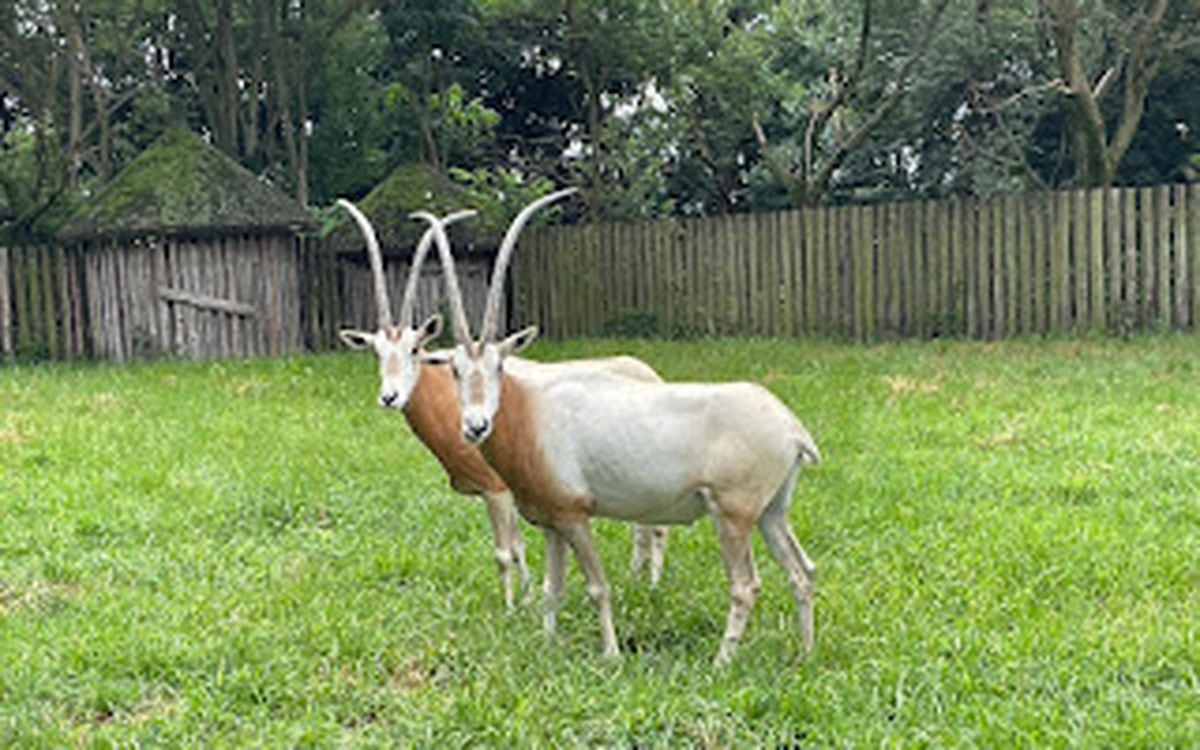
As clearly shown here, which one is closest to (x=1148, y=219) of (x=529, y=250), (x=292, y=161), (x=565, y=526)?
(x=529, y=250)

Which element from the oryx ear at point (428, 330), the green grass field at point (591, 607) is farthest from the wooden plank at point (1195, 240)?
the oryx ear at point (428, 330)

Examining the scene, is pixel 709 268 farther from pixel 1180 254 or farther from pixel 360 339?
pixel 360 339

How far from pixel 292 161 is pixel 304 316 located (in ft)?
16.8

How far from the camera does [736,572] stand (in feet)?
14.2

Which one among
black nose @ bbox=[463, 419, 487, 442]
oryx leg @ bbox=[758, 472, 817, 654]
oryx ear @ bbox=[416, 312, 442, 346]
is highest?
oryx ear @ bbox=[416, 312, 442, 346]

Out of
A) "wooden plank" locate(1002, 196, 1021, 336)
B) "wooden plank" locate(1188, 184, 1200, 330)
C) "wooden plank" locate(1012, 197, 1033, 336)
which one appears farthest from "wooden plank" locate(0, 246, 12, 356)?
"wooden plank" locate(1188, 184, 1200, 330)

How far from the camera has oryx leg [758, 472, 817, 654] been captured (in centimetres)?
449

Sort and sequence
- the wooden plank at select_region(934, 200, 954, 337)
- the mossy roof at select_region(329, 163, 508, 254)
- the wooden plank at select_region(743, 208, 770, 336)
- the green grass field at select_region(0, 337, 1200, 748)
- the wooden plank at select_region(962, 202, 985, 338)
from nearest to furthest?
the green grass field at select_region(0, 337, 1200, 748) < the wooden plank at select_region(962, 202, 985, 338) < the wooden plank at select_region(934, 200, 954, 337) < the wooden plank at select_region(743, 208, 770, 336) < the mossy roof at select_region(329, 163, 508, 254)

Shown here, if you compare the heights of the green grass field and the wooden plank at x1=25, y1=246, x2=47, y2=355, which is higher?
the wooden plank at x1=25, y1=246, x2=47, y2=355

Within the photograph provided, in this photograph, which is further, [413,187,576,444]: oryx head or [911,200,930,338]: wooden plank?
[911,200,930,338]: wooden plank

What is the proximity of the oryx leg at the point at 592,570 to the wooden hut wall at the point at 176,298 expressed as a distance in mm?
12266

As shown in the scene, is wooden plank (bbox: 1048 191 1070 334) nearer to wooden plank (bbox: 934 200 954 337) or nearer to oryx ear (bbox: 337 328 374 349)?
wooden plank (bbox: 934 200 954 337)

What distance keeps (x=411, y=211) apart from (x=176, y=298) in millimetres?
3338

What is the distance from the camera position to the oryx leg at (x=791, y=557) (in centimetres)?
449
